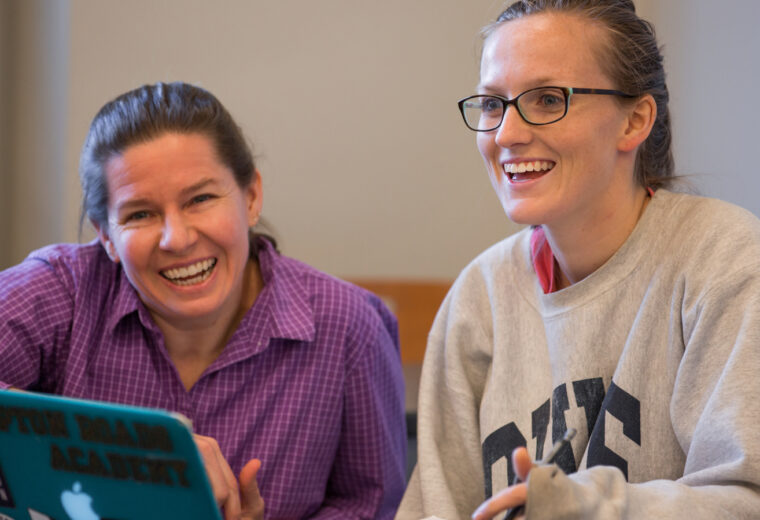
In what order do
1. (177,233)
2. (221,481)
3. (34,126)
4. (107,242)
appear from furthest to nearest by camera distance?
1. (34,126)
2. (107,242)
3. (177,233)
4. (221,481)

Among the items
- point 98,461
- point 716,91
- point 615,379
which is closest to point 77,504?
point 98,461

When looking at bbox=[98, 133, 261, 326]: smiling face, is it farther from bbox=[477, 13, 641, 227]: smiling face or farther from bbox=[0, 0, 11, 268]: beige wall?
bbox=[0, 0, 11, 268]: beige wall

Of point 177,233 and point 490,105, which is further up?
point 490,105

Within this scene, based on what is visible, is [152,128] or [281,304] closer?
[152,128]

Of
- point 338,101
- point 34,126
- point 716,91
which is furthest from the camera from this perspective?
point 338,101

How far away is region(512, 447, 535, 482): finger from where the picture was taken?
88 cm

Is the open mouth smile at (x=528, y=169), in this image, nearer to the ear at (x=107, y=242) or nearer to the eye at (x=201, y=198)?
the eye at (x=201, y=198)

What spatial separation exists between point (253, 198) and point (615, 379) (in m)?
0.74

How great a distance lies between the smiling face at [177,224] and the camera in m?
1.42

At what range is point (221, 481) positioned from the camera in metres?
1.15

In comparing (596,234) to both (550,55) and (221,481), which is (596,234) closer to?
(550,55)

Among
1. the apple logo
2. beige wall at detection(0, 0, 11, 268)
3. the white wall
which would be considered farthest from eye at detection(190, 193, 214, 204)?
beige wall at detection(0, 0, 11, 268)

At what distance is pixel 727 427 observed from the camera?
1.01m

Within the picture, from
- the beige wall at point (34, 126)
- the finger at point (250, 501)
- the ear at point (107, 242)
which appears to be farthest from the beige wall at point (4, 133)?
the finger at point (250, 501)
